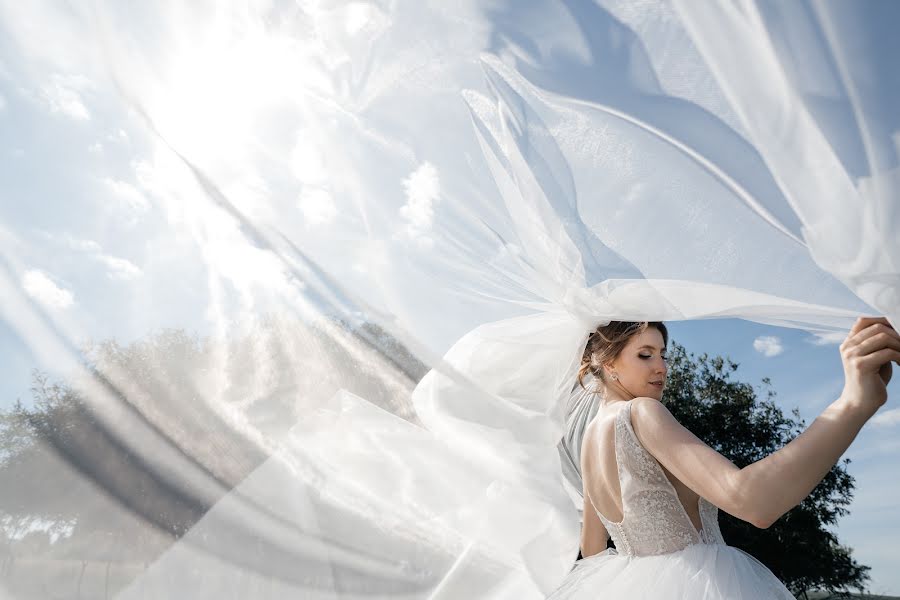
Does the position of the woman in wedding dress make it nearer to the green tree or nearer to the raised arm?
the raised arm

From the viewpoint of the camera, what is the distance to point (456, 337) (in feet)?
7.91

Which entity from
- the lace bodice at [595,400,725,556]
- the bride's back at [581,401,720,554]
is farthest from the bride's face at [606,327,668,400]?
the lace bodice at [595,400,725,556]

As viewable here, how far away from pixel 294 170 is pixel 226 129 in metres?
0.29

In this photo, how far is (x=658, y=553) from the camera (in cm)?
203

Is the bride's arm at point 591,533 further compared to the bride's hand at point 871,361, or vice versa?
the bride's arm at point 591,533

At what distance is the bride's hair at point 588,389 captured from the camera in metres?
2.33

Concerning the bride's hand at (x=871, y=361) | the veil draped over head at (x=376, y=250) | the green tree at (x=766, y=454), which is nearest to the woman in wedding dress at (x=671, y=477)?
the bride's hand at (x=871, y=361)

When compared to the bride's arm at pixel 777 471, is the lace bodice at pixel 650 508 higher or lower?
lower

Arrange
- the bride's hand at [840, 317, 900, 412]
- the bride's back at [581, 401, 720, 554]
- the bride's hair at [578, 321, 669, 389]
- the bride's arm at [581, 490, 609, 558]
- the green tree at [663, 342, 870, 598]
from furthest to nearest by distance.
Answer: the green tree at [663, 342, 870, 598]
the bride's arm at [581, 490, 609, 558]
the bride's hair at [578, 321, 669, 389]
the bride's back at [581, 401, 720, 554]
the bride's hand at [840, 317, 900, 412]

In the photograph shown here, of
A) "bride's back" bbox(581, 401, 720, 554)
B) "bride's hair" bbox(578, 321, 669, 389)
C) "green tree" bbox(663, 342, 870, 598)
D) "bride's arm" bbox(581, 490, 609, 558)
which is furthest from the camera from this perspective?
"green tree" bbox(663, 342, 870, 598)

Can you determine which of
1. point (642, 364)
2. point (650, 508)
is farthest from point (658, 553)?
point (642, 364)

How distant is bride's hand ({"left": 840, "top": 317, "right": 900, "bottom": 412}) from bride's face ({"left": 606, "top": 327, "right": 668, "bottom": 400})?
3.42 feet

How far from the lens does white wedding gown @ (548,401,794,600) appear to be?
186cm

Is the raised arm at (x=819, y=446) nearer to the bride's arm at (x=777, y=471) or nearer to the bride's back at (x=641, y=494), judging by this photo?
the bride's arm at (x=777, y=471)
